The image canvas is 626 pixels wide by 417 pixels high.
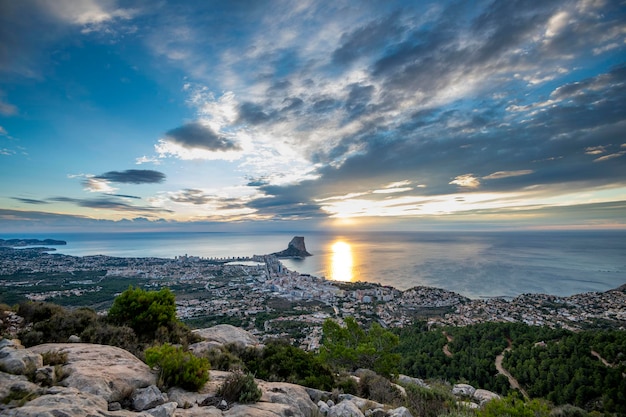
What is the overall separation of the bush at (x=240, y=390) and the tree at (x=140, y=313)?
15.2ft

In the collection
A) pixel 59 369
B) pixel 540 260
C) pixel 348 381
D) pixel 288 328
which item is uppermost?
pixel 59 369

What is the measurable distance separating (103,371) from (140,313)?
3819 mm

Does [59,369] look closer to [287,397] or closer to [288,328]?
[287,397]

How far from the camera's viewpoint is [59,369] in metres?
4.27

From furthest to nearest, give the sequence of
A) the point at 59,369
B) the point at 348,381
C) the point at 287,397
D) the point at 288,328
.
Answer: the point at 288,328 < the point at 348,381 < the point at 287,397 < the point at 59,369

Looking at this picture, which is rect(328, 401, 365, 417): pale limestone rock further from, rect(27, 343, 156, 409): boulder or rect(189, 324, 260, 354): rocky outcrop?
rect(189, 324, 260, 354): rocky outcrop

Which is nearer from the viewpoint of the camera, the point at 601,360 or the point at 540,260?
the point at 601,360

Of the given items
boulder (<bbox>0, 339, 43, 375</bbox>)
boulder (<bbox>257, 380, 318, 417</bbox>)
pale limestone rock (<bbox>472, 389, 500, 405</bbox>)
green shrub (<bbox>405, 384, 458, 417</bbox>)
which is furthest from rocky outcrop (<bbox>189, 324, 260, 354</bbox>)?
pale limestone rock (<bbox>472, 389, 500, 405</bbox>)

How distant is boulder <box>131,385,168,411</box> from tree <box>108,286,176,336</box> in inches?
169

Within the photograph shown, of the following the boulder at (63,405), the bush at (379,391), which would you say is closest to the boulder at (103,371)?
the boulder at (63,405)

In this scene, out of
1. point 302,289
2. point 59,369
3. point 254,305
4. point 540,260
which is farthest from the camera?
point 540,260

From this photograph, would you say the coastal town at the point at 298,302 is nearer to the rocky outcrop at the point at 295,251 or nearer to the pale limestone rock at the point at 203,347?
the pale limestone rock at the point at 203,347

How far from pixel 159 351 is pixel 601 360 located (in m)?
25.7

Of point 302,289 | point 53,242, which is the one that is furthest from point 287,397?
point 53,242
